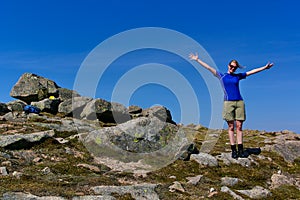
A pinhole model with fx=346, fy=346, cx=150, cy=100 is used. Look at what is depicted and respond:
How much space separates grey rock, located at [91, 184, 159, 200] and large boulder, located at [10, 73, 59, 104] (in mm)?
41538

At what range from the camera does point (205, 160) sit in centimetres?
1892

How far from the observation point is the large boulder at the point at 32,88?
51.8m

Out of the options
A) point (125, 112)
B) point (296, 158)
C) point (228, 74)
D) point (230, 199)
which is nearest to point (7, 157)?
point (230, 199)

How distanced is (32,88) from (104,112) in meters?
15.3

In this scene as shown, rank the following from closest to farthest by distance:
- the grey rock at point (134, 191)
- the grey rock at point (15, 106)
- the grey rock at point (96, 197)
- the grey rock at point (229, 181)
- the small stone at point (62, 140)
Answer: the grey rock at point (96, 197)
the grey rock at point (134, 191)
the grey rock at point (229, 181)
the small stone at point (62, 140)
the grey rock at point (15, 106)

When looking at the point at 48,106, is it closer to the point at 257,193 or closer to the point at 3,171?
the point at 3,171

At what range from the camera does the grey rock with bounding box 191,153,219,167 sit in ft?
61.3

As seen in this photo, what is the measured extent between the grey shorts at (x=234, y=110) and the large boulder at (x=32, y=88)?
126ft

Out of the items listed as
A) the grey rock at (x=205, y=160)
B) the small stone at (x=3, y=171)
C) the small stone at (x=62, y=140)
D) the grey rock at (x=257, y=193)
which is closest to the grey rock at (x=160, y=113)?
the small stone at (x=62, y=140)

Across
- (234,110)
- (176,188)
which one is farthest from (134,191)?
(234,110)

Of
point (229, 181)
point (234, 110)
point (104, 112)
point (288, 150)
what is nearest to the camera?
point (229, 181)

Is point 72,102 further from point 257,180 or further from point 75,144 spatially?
point 257,180

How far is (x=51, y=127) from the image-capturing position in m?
25.3

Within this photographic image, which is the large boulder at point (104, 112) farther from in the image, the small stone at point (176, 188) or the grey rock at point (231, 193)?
the grey rock at point (231, 193)
